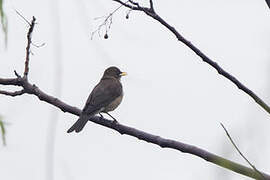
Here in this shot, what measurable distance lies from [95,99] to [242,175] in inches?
186

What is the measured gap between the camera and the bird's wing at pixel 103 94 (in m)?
6.30

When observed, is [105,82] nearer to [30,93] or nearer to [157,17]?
[30,93]

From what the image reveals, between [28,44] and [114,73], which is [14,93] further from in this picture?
[114,73]

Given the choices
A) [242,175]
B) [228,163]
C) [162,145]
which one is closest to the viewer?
[228,163]

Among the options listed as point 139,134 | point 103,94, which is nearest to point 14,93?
point 139,134

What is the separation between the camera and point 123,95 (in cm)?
706

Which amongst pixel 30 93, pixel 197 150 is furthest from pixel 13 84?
pixel 197 150

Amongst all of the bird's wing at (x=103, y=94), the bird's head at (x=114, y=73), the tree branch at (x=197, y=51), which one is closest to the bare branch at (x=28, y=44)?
the tree branch at (x=197, y=51)

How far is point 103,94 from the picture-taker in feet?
22.4

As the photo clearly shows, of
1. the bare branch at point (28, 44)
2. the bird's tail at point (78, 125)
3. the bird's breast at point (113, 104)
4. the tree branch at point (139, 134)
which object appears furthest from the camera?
the bird's breast at point (113, 104)

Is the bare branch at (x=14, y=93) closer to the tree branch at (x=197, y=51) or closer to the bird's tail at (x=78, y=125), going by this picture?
the tree branch at (x=197, y=51)

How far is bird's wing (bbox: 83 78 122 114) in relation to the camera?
6.30 m

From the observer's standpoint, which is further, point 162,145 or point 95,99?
point 95,99

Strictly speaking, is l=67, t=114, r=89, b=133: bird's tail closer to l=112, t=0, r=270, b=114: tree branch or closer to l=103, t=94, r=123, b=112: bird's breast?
l=103, t=94, r=123, b=112: bird's breast
